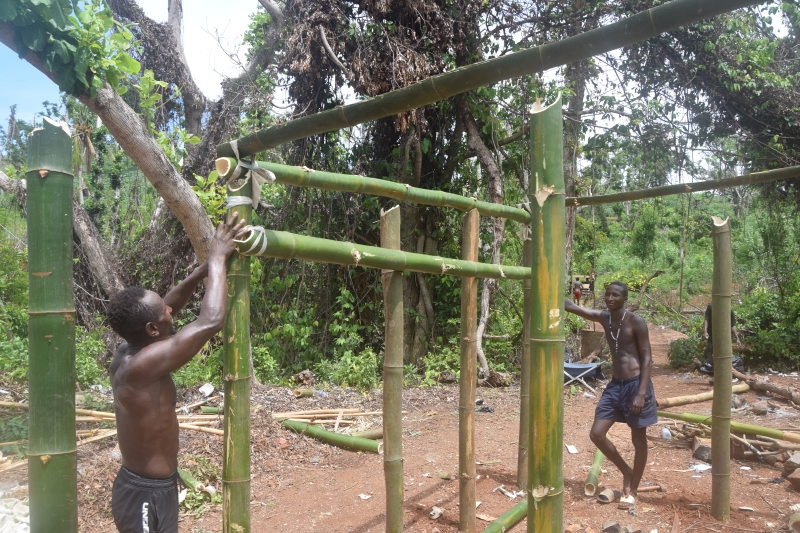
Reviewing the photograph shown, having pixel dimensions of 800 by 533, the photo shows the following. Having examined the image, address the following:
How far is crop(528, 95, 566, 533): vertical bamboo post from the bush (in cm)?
978

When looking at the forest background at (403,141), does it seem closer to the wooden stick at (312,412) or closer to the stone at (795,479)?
the wooden stick at (312,412)

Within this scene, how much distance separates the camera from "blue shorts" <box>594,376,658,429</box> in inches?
168

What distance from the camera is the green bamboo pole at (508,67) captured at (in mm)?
1630

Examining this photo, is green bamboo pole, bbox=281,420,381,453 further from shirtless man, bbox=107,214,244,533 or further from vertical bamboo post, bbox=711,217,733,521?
shirtless man, bbox=107,214,244,533

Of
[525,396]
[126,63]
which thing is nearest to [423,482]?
[525,396]

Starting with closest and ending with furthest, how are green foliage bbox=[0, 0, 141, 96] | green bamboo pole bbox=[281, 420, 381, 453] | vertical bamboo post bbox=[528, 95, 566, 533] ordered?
1. vertical bamboo post bbox=[528, 95, 566, 533]
2. green foliage bbox=[0, 0, 141, 96]
3. green bamboo pole bbox=[281, 420, 381, 453]

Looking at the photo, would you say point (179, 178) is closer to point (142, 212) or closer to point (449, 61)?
point (449, 61)

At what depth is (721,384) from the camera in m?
3.92

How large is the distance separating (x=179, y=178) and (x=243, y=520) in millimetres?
4139

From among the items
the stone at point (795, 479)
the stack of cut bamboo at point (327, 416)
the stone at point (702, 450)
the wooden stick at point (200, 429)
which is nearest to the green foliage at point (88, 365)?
the wooden stick at point (200, 429)

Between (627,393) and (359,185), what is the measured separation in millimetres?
2764

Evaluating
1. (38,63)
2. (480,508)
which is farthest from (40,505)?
(38,63)

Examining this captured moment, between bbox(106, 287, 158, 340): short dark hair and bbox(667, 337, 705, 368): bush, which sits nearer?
bbox(106, 287, 158, 340): short dark hair

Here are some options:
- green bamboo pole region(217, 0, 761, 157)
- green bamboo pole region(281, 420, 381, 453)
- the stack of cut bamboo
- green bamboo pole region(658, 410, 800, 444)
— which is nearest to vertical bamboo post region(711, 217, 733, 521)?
green bamboo pole region(658, 410, 800, 444)
